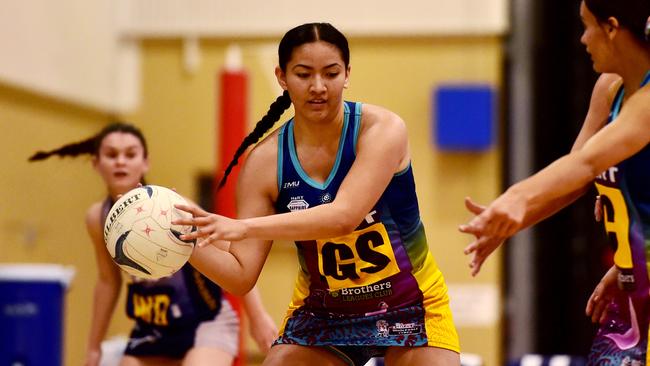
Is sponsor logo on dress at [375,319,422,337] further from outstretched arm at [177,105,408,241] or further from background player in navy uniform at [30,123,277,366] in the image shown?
background player in navy uniform at [30,123,277,366]

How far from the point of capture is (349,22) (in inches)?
340

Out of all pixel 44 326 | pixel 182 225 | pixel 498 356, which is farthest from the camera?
pixel 498 356

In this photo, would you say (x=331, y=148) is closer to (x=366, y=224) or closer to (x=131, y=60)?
(x=366, y=224)

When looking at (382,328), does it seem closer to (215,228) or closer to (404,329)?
(404,329)

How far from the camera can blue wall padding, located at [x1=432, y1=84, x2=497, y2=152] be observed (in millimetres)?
8352

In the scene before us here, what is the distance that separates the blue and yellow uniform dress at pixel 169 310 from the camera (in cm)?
452

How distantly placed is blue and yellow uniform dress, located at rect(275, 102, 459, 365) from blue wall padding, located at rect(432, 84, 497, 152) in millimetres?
4989

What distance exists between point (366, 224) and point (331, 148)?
0.94 ft

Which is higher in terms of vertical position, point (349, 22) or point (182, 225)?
point (349, 22)

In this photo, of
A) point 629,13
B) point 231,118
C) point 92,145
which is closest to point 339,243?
point 629,13

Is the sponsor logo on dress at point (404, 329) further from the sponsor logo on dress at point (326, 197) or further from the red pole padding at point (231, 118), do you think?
the red pole padding at point (231, 118)

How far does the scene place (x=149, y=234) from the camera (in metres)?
3.14

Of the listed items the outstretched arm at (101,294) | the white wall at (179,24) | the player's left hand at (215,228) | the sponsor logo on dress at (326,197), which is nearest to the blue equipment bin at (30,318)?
the outstretched arm at (101,294)

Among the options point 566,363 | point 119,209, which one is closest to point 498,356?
point 566,363
